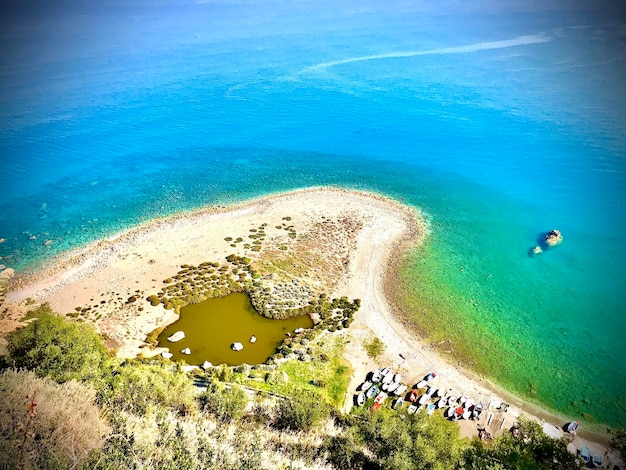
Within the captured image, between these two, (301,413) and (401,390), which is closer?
(301,413)

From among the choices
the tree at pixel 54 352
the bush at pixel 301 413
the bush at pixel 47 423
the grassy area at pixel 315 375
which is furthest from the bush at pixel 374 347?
the tree at pixel 54 352

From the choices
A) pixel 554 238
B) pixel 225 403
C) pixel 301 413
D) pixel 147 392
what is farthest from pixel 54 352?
pixel 554 238

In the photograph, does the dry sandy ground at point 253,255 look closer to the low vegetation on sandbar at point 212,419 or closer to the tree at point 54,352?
the low vegetation on sandbar at point 212,419

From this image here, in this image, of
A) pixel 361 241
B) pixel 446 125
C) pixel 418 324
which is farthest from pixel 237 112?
pixel 418 324

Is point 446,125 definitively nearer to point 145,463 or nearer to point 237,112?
point 237,112

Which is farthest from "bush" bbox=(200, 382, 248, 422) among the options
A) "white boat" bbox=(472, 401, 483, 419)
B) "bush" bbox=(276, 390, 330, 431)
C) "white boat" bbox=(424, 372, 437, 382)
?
"white boat" bbox=(472, 401, 483, 419)

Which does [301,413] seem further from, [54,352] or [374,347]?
[54,352]
